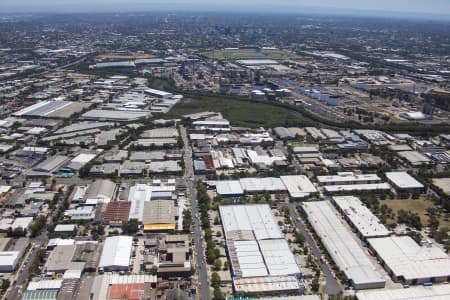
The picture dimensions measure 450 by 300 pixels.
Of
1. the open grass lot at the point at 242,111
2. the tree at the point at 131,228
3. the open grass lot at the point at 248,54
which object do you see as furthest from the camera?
the open grass lot at the point at 248,54

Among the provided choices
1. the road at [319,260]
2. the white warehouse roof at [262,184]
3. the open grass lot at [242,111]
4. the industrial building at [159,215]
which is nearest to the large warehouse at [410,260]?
the road at [319,260]

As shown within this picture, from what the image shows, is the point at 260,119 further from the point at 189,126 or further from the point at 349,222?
the point at 349,222

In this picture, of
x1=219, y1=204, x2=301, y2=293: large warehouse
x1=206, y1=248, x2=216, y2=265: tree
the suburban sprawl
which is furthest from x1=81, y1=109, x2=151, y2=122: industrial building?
x1=206, y1=248, x2=216, y2=265: tree

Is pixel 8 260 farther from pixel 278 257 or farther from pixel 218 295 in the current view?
pixel 278 257

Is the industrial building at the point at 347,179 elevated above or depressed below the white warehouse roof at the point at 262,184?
below

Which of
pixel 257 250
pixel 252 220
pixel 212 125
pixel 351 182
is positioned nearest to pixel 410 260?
pixel 257 250

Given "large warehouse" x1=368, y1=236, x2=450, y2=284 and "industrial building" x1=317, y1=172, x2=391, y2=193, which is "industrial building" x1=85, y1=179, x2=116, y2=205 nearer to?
"industrial building" x1=317, y1=172, x2=391, y2=193

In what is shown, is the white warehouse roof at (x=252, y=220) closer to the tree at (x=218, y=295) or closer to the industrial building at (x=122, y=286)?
the tree at (x=218, y=295)

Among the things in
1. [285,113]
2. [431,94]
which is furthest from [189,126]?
[431,94]
